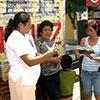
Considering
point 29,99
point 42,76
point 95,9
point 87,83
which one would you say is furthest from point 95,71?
point 95,9

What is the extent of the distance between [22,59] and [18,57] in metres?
0.06

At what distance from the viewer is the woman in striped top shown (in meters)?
4.71

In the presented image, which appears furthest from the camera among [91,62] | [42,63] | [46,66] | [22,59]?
[91,62]

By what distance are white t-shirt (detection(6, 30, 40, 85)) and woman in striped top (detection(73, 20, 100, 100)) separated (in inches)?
43.9

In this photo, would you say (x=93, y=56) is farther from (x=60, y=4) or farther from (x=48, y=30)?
(x=60, y=4)

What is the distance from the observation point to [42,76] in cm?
464

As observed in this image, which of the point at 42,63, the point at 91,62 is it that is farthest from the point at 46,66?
the point at 91,62

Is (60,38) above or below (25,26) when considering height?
below

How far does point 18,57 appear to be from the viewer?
3.76 metres

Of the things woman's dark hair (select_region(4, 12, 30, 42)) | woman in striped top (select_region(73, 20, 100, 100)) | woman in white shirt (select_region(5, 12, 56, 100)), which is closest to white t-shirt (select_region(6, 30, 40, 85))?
woman in white shirt (select_region(5, 12, 56, 100))

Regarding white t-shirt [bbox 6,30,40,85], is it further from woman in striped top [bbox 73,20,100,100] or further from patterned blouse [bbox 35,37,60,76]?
woman in striped top [bbox 73,20,100,100]

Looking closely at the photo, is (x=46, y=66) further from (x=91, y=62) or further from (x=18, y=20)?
(x=18, y=20)

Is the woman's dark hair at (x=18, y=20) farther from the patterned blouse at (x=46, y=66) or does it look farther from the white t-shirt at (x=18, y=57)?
the patterned blouse at (x=46, y=66)

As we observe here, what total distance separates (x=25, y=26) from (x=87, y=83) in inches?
59.0
